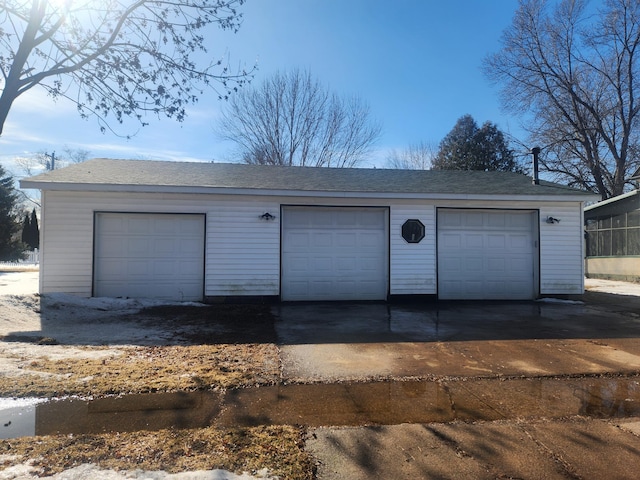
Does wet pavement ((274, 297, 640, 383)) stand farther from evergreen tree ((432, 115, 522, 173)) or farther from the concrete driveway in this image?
evergreen tree ((432, 115, 522, 173))

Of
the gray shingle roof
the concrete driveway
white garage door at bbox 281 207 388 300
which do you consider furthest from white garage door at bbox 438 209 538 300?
white garage door at bbox 281 207 388 300

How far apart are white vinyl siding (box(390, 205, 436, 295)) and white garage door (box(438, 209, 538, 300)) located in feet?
1.13

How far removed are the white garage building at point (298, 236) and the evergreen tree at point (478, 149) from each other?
17.0 m

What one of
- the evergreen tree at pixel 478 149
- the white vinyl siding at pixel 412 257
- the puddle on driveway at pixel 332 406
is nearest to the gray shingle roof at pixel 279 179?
the white vinyl siding at pixel 412 257

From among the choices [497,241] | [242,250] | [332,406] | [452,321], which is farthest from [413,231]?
[332,406]

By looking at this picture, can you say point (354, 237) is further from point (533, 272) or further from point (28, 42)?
point (28, 42)

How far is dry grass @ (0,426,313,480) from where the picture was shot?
2.60m

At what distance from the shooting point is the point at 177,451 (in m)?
2.81

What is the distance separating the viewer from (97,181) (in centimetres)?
934

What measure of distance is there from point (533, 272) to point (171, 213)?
9.18m

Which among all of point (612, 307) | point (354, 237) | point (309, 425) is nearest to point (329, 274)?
point (354, 237)

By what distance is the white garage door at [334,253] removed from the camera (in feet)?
33.8

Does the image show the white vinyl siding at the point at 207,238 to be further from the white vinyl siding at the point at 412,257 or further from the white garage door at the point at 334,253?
the white vinyl siding at the point at 412,257

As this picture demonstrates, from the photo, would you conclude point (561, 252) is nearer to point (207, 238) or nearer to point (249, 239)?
point (249, 239)
